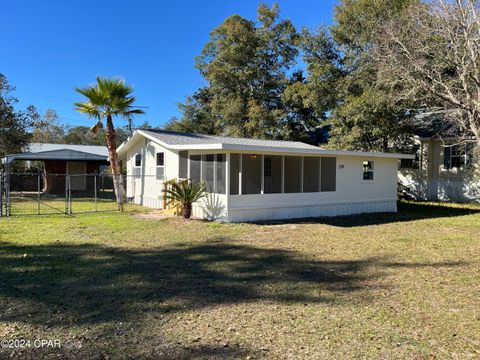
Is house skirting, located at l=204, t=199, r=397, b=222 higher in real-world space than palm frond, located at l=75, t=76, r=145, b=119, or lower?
lower

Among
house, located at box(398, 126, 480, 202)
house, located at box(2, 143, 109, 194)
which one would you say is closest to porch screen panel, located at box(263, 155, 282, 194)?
house, located at box(398, 126, 480, 202)

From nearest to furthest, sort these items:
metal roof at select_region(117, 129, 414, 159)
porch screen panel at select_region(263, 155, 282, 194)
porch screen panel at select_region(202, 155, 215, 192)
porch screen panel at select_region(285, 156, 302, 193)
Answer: metal roof at select_region(117, 129, 414, 159)
porch screen panel at select_region(202, 155, 215, 192)
porch screen panel at select_region(263, 155, 282, 194)
porch screen panel at select_region(285, 156, 302, 193)

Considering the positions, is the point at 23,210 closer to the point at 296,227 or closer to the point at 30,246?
the point at 30,246

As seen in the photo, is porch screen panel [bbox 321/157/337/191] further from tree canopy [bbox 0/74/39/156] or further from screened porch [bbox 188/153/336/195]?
tree canopy [bbox 0/74/39/156]

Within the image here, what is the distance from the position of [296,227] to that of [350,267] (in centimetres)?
433

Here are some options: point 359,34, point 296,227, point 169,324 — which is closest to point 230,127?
point 359,34

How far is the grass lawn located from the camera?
3621 millimetres

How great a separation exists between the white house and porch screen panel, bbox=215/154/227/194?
0.10 ft

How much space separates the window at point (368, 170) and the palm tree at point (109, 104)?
9518mm

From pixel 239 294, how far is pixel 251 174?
7387mm

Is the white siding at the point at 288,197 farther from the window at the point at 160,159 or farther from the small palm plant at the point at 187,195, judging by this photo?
the small palm plant at the point at 187,195

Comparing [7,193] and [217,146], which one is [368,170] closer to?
[217,146]

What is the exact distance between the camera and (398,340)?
3717 mm

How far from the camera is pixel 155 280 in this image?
5.65 metres
